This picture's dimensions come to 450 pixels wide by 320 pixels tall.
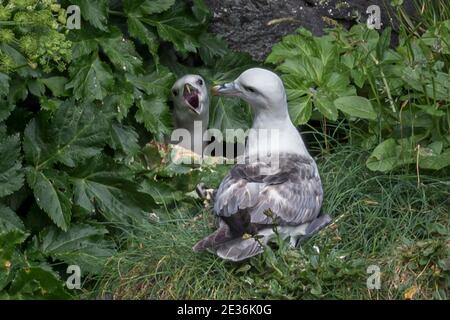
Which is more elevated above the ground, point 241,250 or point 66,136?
point 66,136

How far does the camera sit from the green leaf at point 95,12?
5.75 metres

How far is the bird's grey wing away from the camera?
5.00m

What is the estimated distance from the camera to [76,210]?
5359 mm

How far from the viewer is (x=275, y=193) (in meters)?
5.09

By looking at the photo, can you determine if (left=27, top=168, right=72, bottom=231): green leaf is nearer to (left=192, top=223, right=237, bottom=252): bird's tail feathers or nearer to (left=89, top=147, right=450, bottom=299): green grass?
(left=89, top=147, right=450, bottom=299): green grass

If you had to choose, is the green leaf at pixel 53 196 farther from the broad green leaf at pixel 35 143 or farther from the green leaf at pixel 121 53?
the green leaf at pixel 121 53

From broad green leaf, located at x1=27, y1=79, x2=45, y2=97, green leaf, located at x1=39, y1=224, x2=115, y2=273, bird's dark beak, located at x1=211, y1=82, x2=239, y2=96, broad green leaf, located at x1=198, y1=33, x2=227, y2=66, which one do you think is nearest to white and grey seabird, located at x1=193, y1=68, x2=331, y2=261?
bird's dark beak, located at x1=211, y1=82, x2=239, y2=96

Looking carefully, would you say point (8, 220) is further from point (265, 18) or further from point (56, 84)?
point (265, 18)

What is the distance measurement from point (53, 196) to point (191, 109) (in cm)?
135

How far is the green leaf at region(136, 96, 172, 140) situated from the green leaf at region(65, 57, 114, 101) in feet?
0.96

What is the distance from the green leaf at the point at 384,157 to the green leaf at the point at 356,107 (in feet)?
0.53

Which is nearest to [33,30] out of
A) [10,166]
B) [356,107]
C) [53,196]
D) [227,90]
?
[10,166]

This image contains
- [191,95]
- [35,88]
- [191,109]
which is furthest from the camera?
[191,109]

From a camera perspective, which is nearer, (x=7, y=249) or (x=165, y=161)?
(x=7, y=249)
